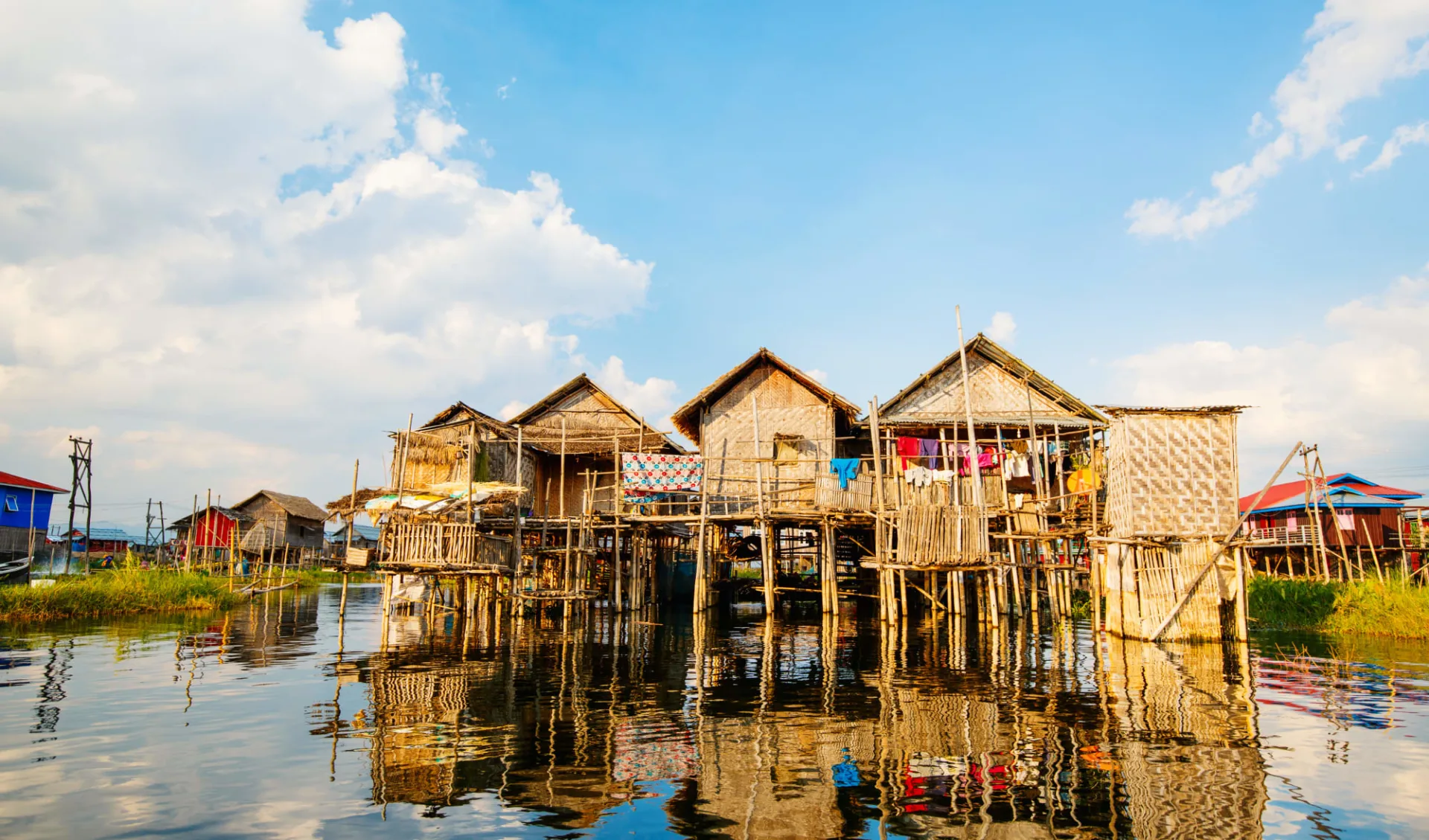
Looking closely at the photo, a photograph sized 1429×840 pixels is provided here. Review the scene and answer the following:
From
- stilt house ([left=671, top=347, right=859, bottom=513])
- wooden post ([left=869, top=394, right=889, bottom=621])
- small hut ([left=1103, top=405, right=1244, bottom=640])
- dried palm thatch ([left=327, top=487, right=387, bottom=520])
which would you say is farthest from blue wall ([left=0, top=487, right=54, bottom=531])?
small hut ([left=1103, top=405, right=1244, bottom=640])

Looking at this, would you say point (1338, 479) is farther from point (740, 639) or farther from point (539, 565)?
point (539, 565)

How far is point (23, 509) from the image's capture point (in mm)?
32219

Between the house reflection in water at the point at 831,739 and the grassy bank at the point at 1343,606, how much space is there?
198 inches

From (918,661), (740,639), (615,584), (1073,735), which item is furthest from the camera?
(615,584)

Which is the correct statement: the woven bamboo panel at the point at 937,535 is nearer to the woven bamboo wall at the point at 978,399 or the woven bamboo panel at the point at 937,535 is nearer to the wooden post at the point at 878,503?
the wooden post at the point at 878,503

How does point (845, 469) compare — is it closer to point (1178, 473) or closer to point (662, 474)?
point (662, 474)

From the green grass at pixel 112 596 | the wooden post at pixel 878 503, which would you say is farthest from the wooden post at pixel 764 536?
the green grass at pixel 112 596

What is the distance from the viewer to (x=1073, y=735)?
27.8ft

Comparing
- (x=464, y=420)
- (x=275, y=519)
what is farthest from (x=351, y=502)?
(x=275, y=519)

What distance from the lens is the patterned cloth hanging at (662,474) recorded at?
830 inches

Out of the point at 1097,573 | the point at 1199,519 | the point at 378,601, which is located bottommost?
the point at 378,601

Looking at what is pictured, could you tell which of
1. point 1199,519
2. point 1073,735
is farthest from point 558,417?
point 1073,735

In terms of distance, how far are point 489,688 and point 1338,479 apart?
35942mm

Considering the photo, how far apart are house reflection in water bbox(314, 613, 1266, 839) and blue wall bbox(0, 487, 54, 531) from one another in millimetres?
27385
